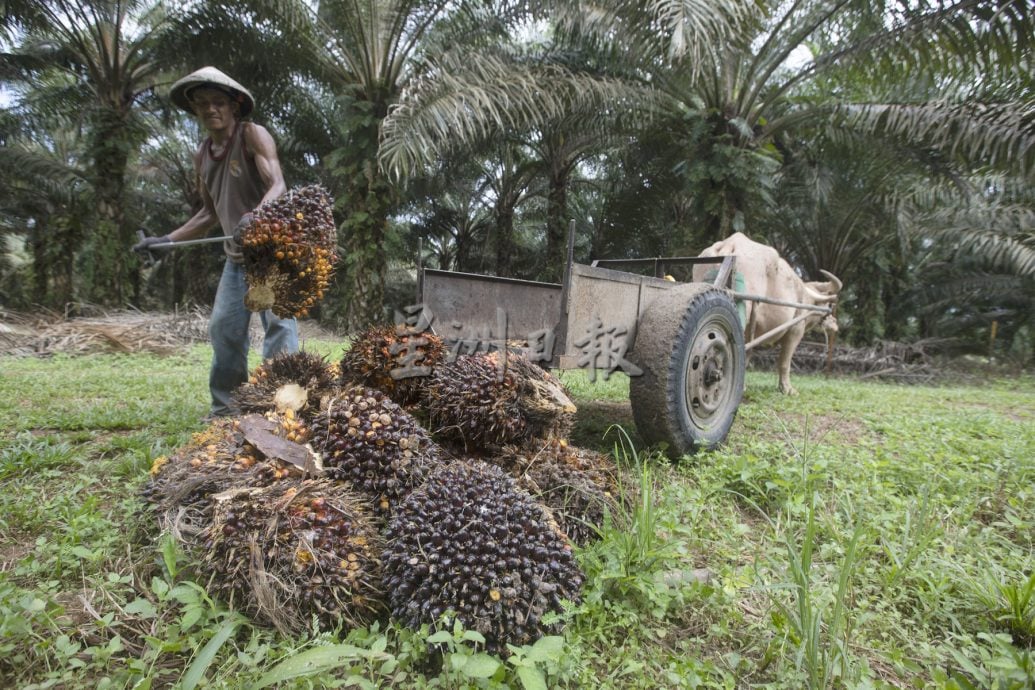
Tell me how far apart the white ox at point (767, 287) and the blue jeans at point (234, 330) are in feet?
10.2

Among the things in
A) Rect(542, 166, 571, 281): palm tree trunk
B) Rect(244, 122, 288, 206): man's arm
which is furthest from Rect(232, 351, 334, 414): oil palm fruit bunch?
Rect(542, 166, 571, 281): palm tree trunk

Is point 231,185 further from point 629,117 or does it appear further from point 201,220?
point 629,117

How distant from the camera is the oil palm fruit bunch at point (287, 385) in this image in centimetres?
221

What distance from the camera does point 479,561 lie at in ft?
4.99

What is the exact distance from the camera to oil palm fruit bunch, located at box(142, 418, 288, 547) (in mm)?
1735

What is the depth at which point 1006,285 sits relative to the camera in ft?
41.1

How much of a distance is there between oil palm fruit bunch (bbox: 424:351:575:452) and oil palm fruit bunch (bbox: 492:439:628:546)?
0.24 feet

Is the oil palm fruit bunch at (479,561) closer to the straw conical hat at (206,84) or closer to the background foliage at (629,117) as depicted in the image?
the straw conical hat at (206,84)

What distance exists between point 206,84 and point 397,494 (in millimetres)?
2492

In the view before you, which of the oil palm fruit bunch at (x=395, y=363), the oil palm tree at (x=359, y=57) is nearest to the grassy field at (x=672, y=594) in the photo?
the oil palm fruit bunch at (x=395, y=363)

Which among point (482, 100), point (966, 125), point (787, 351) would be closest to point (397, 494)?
point (787, 351)

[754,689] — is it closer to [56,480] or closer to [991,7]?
[56,480]

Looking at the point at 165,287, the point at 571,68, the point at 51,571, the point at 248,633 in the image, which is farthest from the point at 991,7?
the point at 165,287

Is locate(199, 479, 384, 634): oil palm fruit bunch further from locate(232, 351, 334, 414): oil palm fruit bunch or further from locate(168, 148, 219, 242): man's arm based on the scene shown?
locate(168, 148, 219, 242): man's arm
